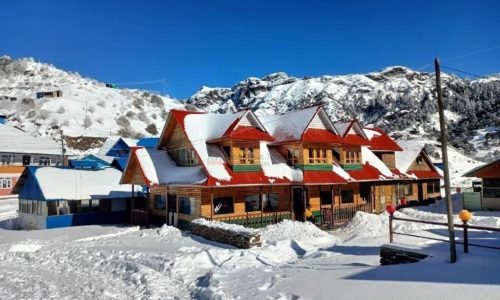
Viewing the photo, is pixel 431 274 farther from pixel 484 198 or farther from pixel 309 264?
pixel 484 198

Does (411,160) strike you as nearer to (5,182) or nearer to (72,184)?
(72,184)

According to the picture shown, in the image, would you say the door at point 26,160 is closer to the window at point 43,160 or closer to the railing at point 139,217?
the window at point 43,160

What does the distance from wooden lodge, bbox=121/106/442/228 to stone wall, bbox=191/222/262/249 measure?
2.34 metres

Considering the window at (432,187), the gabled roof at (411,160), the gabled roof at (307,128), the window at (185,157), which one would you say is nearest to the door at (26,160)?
the window at (185,157)

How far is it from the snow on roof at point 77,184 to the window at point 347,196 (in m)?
16.2

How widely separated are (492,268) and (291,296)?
4557 mm

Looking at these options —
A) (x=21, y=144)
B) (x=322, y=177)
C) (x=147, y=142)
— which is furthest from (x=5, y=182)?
(x=322, y=177)

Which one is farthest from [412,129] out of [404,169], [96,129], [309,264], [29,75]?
[309,264]

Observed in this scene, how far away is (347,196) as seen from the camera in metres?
31.8

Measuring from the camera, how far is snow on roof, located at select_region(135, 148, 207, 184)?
25000 mm

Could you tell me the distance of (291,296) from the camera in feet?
32.5

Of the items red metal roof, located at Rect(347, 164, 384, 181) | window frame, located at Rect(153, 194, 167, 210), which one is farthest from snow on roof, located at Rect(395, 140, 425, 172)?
window frame, located at Rect(153, 194, 167, 210)

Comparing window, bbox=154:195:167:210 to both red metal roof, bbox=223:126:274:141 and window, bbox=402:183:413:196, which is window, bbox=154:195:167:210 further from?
window, bbox=402:183:413:196

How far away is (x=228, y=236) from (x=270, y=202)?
8271mm
